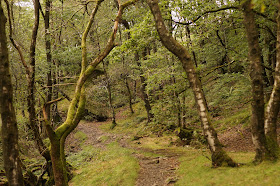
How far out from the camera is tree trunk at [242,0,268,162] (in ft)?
16.8

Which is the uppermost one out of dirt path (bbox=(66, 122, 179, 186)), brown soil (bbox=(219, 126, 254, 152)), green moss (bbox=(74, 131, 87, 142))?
brown soil (bbox=(219, 126, 254, 152))

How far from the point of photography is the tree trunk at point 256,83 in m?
5.11

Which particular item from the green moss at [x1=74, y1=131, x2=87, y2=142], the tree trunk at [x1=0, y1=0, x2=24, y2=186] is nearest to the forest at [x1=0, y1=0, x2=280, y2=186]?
the tree trunk at [x1=0, y1=0, x2=24, y2=186]

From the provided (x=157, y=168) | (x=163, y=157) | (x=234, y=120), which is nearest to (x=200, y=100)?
(x=157, y=168)

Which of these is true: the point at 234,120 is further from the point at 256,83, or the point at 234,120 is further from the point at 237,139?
the point at 256,83

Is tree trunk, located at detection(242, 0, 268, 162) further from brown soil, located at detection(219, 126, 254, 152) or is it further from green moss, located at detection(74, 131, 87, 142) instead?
green moss, located at detection(74, 131, 87, 142)

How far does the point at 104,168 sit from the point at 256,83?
8166 mm

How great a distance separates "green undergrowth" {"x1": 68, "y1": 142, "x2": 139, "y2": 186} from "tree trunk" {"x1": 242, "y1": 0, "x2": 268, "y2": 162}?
15.9ft

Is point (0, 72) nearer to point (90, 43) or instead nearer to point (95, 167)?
point (95, 167)

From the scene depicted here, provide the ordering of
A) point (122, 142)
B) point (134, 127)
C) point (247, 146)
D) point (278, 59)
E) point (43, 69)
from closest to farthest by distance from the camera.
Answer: point (278, 59), point (247, 146), point (43, 69), point (122, 142), point (134, 127)

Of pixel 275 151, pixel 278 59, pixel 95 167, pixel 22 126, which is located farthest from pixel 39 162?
pixel 278 59

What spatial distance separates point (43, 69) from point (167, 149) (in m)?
9.63

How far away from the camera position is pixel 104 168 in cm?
1020

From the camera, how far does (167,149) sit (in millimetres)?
12016
